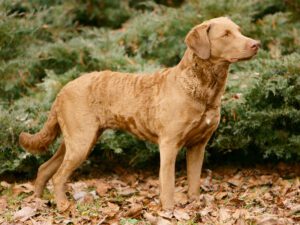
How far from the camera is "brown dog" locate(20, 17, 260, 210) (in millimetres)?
5445

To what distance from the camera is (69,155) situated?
615 centimetres

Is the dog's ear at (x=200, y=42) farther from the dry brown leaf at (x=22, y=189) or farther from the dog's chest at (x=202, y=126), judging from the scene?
the dry brown leaf at (x=22, y=189)

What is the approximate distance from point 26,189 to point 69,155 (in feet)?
3.75

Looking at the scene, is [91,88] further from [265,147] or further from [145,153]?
[265,147]

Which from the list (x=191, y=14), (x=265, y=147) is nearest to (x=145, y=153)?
(x=265, y=147)

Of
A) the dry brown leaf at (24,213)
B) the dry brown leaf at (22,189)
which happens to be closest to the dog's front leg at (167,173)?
the dry brown leaf at (24,213)

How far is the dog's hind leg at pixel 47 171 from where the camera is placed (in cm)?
656

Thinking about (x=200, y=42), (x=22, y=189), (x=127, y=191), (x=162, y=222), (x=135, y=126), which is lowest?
(x=22, y=189)

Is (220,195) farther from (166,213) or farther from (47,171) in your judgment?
(47,171)

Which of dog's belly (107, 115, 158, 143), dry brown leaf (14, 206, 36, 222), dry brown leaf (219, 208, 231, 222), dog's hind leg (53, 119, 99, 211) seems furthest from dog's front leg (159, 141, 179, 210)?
dry brown leaf (14, 206, 36, 222)

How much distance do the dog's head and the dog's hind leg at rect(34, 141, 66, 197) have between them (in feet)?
Result: 6.89

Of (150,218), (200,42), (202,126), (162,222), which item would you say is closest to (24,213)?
(150,218)

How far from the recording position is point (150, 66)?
833cm

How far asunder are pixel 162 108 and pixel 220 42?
0.86 meters
